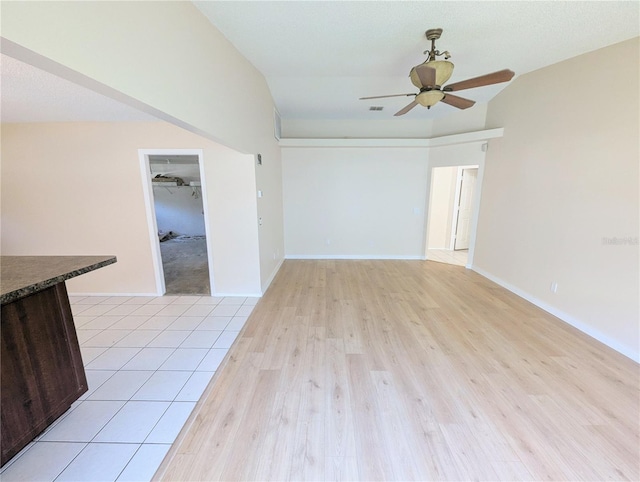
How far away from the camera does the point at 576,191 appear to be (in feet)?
9.36

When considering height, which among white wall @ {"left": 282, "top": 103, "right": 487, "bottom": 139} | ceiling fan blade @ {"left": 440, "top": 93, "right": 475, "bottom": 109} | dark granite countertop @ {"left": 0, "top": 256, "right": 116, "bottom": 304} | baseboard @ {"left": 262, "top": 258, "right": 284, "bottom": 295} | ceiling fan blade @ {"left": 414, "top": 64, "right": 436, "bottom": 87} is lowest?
baseboard @ {"left": 262, "top": 258, "right": 284, "bottom": 295}

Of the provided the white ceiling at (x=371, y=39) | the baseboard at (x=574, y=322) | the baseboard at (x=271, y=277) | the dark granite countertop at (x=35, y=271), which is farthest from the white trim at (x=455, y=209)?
the dark granite countertop at (x=35, y=271)

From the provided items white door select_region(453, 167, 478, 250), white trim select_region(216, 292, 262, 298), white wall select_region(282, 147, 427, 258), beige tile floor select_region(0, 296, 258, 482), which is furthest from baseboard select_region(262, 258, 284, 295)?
white door select_region(453, 167, 478, 250)

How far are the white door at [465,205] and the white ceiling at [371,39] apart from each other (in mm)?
2786

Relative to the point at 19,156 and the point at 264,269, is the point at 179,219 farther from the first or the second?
the point at 264,269

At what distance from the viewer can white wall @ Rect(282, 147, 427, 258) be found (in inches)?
209

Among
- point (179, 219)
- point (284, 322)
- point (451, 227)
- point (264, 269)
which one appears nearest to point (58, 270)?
point (284, 322)

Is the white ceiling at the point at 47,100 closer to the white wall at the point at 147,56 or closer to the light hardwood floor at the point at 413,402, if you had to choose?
the white wall at the point at 147,56

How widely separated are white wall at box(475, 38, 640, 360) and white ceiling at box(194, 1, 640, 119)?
38cm

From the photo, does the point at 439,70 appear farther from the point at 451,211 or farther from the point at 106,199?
the point at 451,211

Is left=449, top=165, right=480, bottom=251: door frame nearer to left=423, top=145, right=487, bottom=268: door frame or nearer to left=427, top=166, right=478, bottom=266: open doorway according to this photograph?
left=427, top=166, right=478, bottom=266: open doorway

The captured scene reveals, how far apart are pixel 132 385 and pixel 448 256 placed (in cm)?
602

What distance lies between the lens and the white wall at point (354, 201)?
17.4 ft

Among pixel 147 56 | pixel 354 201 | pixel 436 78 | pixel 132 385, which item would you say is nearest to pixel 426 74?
pixel 436 78
